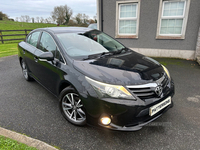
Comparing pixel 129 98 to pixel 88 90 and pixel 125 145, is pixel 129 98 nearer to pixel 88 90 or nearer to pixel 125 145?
pixel 88 90

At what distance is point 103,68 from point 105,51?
852 millimetres

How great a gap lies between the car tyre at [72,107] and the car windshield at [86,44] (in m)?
0.67

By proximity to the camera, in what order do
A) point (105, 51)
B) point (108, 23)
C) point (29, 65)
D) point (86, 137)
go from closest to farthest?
1. point (86, 137)
2. point (105, 51)
3. point (29, 65)
4. point (108, 23)

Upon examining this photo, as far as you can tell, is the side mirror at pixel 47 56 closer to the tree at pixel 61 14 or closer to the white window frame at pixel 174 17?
the white window frame at pixel 174 17

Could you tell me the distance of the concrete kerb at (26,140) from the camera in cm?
189

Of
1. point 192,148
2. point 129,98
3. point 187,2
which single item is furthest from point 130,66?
point 187,2

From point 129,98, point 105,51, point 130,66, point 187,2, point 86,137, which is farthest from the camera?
point 187,2

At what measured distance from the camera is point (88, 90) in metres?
1.98

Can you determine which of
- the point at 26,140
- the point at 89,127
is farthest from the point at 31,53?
the point at 89,127

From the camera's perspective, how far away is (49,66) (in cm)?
277

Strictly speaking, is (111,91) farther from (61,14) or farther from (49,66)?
(61,14)

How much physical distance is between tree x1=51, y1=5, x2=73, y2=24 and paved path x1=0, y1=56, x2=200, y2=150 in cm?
4221

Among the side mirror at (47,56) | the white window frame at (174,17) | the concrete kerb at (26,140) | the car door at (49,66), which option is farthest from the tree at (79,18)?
the concrete kerb at (26,140)

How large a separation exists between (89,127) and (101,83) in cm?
89
